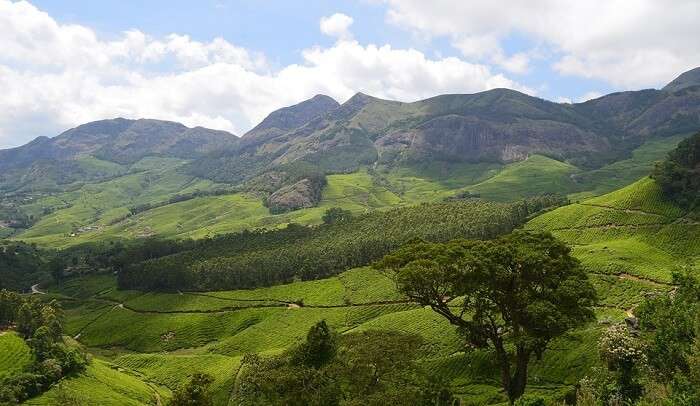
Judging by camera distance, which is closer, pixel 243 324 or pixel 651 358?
pixel 651 358

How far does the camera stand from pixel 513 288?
177ft

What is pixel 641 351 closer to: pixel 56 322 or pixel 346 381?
pixel 346 381

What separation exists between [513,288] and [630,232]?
112 meters

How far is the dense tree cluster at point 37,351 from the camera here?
9669cm

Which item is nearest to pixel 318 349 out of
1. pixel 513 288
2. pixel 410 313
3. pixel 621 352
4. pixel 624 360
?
pixel 513 288

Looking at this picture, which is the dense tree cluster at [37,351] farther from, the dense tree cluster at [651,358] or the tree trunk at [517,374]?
the dense tree cluster at [651,358]

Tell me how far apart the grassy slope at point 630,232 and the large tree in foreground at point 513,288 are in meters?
67.7

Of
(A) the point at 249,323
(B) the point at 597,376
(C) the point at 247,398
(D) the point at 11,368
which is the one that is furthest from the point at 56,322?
(B) the point at 597,376

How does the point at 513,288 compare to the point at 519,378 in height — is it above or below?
above

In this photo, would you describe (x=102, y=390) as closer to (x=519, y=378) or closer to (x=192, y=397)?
(x=192, y=397)

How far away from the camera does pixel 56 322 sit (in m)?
125

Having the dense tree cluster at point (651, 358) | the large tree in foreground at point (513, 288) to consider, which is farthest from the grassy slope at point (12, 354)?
the dense tree cluster at point (651, 358)

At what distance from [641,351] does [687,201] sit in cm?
12526

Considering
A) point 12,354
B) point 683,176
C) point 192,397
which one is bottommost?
point 12,354
